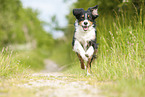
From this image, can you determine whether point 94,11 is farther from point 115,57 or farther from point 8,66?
point 8,66

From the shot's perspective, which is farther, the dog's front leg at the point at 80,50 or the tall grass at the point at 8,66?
the dog's front leg at the point at 80,50

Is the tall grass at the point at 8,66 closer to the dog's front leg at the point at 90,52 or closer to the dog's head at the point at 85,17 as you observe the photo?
the dog's front leg at the point at 90,52

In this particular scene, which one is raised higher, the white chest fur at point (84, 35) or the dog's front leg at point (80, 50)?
the white chest fur at point (84, 35)

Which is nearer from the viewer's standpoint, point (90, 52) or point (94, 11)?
point (90, 52)

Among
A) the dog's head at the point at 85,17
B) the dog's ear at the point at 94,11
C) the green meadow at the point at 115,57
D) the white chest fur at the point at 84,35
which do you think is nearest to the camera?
the green meadow at the point at 115,57

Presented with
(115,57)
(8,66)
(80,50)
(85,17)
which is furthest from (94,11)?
(8,66)

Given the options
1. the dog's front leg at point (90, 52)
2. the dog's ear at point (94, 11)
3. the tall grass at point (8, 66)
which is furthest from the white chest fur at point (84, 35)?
the tall grass at point (8, 66)

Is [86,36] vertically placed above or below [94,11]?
below

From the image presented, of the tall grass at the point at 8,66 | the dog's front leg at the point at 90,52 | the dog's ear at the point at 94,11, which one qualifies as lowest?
the tall grass at the point at 8,66

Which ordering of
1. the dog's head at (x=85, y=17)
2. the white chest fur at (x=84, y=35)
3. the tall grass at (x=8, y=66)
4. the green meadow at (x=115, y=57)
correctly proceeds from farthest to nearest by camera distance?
the white chest fur at (x=84, y=35), the dog's head at (x=85, y=17), the tall grass at (x=8, y=66), the green meadow at (x=115, y=57)

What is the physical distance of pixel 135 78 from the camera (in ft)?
11.1

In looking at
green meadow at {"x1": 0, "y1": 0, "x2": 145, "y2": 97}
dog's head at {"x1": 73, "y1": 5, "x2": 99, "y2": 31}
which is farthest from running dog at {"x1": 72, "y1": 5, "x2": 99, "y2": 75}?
green meadow at {"x1": 0, "y1": 0, "x2": 145, "y2": 97}

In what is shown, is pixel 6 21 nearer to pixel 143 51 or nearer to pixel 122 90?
pixel 143 51

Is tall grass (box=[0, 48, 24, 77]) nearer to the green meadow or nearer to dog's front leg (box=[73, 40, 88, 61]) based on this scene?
the green meadow
